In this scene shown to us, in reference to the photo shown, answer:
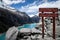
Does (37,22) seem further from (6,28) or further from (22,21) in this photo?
(6,28)

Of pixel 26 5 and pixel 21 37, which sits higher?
pixel 26 5

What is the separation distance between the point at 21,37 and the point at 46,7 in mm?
987

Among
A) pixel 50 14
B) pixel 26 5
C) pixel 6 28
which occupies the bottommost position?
pixel 6 28

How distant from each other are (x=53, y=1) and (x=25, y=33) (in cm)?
110

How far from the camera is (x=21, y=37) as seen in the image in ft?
12.5

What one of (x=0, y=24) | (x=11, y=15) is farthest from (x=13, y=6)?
(x=0, y=24)

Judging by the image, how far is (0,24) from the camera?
380cm

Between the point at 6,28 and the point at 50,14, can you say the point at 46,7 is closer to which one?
the point at 50,14

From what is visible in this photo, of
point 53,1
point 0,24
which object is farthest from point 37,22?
point 0,24

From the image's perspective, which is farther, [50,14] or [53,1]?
[53,1]

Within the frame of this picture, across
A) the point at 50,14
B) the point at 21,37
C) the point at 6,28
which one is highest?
the point at 50,14

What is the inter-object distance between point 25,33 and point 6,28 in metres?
0.49

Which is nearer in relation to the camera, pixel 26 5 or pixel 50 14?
pixel 50 14

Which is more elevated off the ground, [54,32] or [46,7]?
[46,7]
